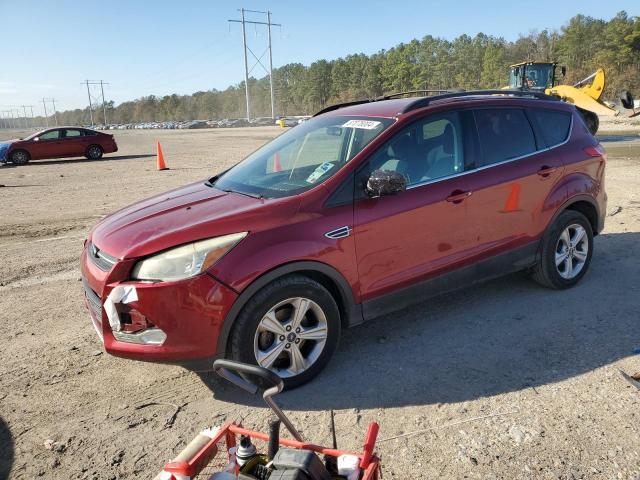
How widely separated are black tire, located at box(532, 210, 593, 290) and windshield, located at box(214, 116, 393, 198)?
1954mm

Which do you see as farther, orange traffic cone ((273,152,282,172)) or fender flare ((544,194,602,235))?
fender flare ((544,194,602,235))

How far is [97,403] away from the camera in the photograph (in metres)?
3.37

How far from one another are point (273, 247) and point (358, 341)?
1.29 meters

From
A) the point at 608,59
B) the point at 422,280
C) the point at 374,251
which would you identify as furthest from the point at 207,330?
the point at 608,59

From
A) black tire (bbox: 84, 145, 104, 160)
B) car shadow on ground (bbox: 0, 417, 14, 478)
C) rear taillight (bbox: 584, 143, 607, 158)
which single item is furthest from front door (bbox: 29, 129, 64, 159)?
rear taillight (bbox: 584, 143, 607, 158)

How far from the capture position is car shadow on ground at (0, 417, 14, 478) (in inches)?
109

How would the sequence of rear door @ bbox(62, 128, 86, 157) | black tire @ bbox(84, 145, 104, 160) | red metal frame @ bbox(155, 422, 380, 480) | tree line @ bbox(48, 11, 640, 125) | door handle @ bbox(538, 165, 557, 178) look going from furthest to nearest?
1. tree line @ bbox(48, 11, 640, 125)
2. black tire @ bbox(84, 145, 104, 160)
3. rear door @ bbox(62, 128, 86, 157)
4. door handle @ bbox(538, 165, 557, 178)
5. red metal frame @ bbox(155, 422, 380, 480)

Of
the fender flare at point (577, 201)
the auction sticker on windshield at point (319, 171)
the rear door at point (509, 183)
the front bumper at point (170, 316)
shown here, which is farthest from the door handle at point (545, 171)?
the front bumper at point (170, 316)

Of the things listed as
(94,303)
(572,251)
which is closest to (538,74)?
(572,251)

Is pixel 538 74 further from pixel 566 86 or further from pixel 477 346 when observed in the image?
pixel 477 346

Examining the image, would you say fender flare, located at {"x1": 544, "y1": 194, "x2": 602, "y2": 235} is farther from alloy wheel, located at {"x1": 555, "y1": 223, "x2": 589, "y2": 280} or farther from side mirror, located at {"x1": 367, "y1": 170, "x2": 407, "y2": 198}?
side mirror, located at {"x1": 367, "y1": 170, "x2": 407, "y2": 198}

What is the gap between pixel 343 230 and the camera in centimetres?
348

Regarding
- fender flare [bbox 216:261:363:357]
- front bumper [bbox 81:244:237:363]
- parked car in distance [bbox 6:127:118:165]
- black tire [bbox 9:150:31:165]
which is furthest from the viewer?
parked car in distance [bbox 6:127:118:165]

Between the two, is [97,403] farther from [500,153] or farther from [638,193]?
[638,193]
